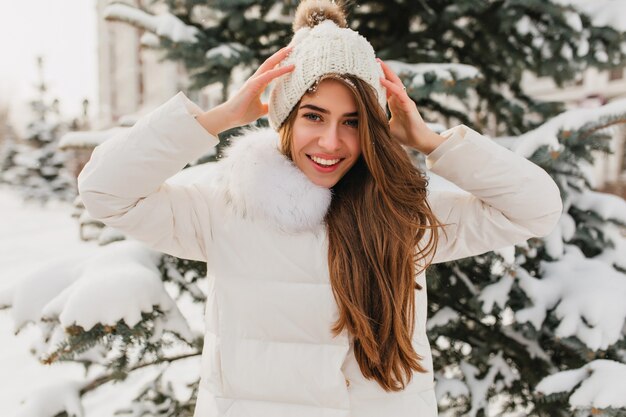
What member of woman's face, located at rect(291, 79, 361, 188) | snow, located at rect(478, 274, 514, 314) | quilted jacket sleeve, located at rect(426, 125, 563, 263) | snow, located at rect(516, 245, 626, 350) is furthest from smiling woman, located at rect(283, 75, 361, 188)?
snow, located at rect(516, 245, 626, 350)

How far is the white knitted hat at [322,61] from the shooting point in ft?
4.48

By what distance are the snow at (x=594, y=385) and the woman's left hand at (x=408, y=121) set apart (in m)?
1.12

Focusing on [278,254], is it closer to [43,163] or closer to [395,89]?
[395,89]

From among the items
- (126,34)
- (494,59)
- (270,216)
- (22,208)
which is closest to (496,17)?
(494,59)

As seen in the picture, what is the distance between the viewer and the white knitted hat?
53.7 inches

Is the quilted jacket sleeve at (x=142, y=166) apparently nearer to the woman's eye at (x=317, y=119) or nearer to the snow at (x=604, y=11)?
the woman's eye at (x=317, y=119)

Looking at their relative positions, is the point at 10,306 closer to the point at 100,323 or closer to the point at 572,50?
the point at 100,323

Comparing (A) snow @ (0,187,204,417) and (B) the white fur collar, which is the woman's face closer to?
(B) the white fur collar

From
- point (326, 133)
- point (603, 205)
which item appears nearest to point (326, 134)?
point (326, 133)

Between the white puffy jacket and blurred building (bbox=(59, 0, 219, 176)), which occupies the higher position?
the white puffy jacket

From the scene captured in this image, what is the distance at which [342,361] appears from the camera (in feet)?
4.56

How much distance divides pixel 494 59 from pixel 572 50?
0.45 meters

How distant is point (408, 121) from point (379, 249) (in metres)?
0.43

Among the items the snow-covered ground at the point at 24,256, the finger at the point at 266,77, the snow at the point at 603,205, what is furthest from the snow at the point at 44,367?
the snow at the point at 603,205
